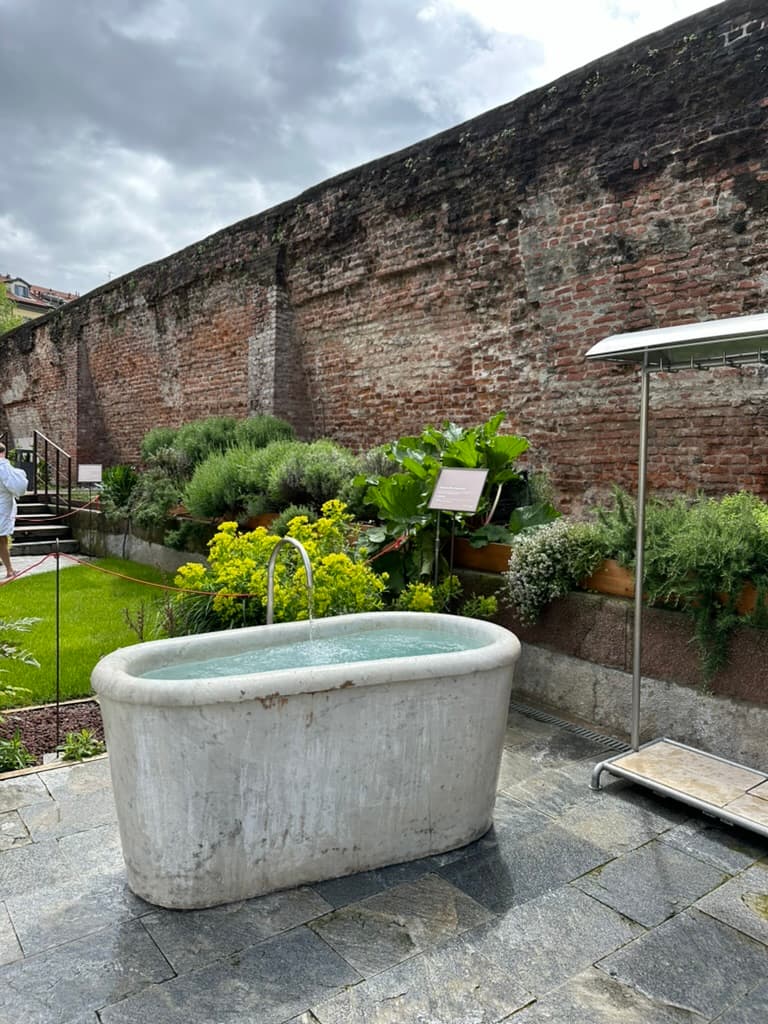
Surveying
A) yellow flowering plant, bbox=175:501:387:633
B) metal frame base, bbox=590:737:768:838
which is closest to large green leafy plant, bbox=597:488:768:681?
metal frame base, bbox=590:737:768:838

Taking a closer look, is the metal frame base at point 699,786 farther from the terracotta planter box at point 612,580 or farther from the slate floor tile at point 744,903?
the terracotta planter box at point 612,580

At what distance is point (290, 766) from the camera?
7.41ft

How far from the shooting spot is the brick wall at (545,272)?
17.1ft

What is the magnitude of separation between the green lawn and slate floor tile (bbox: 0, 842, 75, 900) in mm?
1249

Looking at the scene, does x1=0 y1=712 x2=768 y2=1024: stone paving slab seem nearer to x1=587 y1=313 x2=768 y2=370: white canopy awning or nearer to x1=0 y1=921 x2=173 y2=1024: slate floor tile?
x1=0 y1=921 x2=173 y2=1024: slate floor tile

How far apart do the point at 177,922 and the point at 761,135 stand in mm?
5908

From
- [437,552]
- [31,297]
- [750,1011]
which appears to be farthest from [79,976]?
[31,297]

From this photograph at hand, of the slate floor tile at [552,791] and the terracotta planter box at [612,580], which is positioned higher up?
the terracotta planter box at [612,580]

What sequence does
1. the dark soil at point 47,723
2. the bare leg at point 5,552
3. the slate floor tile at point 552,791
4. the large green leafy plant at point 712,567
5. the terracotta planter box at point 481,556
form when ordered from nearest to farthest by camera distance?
the slate floor tile at point 552,791 < the large green leafy plant at point 712,567 < the dark soil at point 47,723 < the terracotta planter box at point 481,556 < the bare leg at point 5,552

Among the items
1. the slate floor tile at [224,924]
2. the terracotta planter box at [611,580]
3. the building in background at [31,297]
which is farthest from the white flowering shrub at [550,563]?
the building in background at [31,297]

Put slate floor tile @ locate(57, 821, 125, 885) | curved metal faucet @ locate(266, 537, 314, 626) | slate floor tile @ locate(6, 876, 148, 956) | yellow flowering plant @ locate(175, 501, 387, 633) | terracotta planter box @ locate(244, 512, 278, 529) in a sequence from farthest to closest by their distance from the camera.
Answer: terracotta planter box @ locate(244, 512, 278, 529) < yellow flowering plant @ locate(175, 501, 387, 633) < curved metal faucet @ locate(266, 537, 314, 626) < slate floor tile @ locate(57, 821, 125, 885) < slate floor tile @ locate(6, 876, 148, 956)

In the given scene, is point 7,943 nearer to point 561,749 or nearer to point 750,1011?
point 750,1011

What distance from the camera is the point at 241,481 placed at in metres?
6.93

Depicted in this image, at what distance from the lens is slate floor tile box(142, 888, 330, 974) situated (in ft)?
6.55
